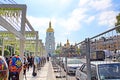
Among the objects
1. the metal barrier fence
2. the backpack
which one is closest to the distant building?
the backpack

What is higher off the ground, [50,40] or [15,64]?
[50,40]

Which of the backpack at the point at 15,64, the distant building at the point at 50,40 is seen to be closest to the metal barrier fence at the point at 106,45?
the backpack at the point at 15,64

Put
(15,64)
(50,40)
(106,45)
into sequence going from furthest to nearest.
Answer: (50,40) < (15,64) < (106,45)

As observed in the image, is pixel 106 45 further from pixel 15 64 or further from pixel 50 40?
pixel 50 40

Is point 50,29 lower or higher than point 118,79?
higher

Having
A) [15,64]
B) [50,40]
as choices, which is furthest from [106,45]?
[50,40]

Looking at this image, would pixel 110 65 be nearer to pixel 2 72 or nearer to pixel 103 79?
pixel 103 79

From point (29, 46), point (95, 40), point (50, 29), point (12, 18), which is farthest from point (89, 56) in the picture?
point (50, 29)

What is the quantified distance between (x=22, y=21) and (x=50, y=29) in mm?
112136

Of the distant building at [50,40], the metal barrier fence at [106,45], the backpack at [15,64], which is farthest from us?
the distant building at [50,40]

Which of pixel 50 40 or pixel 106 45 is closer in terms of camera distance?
pixel 106 45

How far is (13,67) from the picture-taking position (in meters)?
10.6

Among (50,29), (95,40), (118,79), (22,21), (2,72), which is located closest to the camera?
(2,72)

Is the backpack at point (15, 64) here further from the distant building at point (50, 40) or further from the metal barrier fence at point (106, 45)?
the distant building at point (50, 40)
